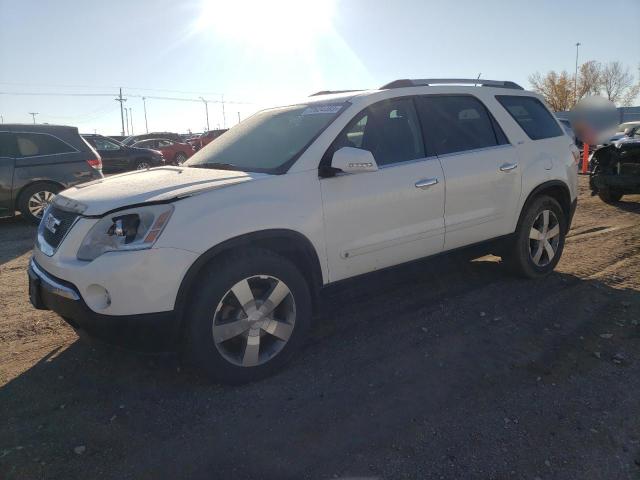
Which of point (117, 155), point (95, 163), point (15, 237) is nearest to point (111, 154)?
point (117, 155)

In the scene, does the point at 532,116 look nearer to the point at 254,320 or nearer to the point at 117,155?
the point at 254,320

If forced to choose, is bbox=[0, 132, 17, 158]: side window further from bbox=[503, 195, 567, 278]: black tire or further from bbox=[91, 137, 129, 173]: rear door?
bbox=[91, 137, 129, 173]: rear door

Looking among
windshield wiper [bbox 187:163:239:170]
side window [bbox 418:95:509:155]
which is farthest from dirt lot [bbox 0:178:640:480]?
windshield wiper [bbox 187:163:239:170]

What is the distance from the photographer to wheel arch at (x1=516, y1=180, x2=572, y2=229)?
4.58 meters

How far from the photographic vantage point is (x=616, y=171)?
8.70 metres

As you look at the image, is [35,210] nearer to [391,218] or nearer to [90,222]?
[90,222]

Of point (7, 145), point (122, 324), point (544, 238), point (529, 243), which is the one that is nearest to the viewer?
point (122, 324)

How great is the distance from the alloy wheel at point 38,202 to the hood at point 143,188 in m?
5.78

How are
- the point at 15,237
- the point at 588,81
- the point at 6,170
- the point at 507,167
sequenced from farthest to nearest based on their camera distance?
1. the point at 588,81
2. the point at 6,170
3. the point at 15,237
4. the point at 507,167

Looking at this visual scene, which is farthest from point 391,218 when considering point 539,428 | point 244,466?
point 244,466

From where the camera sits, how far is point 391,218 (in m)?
3.55

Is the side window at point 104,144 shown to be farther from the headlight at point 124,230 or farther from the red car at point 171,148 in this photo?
the headlight at point 124,230

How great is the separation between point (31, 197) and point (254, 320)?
713cm

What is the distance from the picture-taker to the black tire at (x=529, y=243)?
460cm
